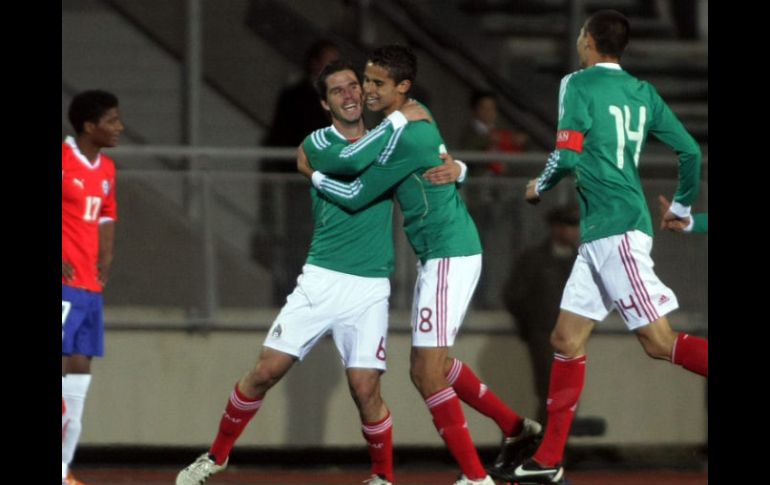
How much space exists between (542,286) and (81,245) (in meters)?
3.32

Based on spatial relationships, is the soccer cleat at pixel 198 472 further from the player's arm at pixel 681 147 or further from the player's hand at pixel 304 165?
the player's arm at pixel 681 147

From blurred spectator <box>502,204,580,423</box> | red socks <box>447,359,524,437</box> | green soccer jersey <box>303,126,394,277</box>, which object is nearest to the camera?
green soccer jersey <box>303,126,394,277</box>

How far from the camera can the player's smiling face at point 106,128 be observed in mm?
7863

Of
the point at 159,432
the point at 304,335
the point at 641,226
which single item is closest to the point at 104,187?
the point at 304,335

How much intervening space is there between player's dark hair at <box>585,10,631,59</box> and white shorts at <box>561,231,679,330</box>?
892 millimetres

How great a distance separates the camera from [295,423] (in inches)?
382

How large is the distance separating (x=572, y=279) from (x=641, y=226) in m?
0.43

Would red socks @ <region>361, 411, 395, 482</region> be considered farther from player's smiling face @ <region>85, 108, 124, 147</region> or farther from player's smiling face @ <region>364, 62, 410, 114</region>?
player's smiling face @ <region>85, 108, 124, 147</region>

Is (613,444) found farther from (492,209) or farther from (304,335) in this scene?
(304,335)

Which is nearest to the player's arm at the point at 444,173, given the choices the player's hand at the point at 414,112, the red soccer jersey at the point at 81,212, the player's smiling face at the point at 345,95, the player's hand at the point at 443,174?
the player's hand at the point at 443,174

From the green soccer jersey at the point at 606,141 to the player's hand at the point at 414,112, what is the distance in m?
0.62

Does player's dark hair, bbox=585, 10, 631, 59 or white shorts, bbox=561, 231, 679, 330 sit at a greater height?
player's dark hair, bbox=585, 10, 631, 59

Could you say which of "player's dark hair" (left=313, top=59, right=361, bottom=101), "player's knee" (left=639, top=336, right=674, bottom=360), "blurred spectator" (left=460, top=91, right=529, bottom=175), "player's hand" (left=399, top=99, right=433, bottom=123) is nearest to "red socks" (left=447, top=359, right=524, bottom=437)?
"player's knee" (left=639, top=336, right=674, bottom=360)

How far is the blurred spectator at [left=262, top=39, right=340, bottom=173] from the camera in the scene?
10.1 metres
